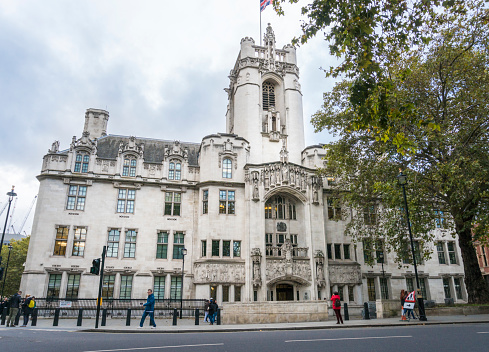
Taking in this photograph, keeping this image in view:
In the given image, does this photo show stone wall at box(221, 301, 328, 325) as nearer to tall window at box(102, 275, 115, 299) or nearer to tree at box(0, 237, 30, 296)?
tall window at box(102, 275, 115, 299)

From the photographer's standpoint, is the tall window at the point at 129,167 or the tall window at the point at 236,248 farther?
the tall window at the point at 129,167

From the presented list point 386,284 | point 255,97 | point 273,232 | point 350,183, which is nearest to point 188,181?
point 273,232

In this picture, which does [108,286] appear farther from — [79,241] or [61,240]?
[61,240]

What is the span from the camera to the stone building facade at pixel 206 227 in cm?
2980

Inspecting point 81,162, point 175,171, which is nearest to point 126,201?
point 175,171

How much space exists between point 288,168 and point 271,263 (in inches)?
352

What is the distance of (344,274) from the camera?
3228 centimetres

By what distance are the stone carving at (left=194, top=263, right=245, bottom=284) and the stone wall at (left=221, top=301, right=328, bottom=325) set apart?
10151 millimetres

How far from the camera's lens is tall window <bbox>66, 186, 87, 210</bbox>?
31359 millimetres

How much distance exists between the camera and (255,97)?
1491 inches

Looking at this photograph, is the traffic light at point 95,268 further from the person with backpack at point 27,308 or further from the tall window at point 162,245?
the tall window at point 162,245

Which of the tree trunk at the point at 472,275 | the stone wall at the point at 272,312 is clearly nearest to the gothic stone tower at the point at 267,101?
the tree trunk at the point at 472,275

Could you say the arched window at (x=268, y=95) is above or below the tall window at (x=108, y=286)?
above

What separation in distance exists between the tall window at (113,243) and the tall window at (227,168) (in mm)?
11007
